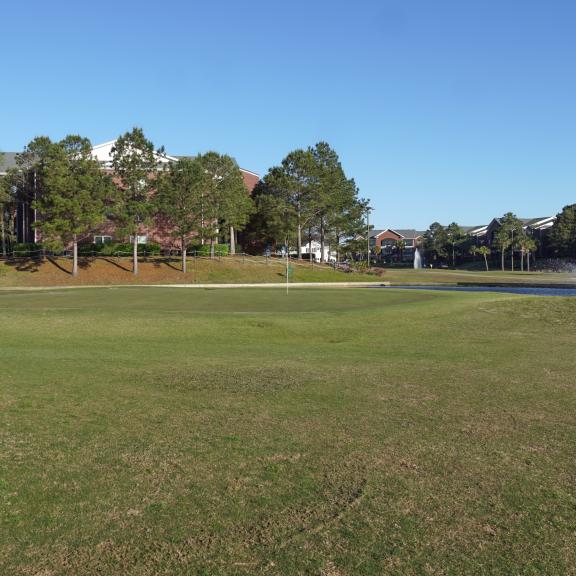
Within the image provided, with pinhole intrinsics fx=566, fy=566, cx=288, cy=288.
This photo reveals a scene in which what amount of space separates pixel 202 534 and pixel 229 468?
167cm

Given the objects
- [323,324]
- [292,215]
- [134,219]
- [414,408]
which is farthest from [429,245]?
[414,408]

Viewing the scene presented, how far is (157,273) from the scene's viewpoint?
2822 inches

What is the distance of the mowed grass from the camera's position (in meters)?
4.97

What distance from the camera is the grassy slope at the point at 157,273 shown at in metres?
66.1

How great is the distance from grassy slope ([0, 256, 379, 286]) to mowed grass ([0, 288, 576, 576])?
5310 cm

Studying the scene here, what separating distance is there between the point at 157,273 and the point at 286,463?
6676 cm

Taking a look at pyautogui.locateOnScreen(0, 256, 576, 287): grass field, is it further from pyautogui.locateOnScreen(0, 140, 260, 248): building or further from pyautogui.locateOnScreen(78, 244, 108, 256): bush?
pyautogui.locateOnScreen(0, 140, 260, 248): building

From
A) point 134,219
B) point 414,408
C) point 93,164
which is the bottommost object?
point 414,408

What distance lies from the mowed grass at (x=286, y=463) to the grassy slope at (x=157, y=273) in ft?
174

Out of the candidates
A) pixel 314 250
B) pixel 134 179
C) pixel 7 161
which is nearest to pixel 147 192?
pixel 134 179

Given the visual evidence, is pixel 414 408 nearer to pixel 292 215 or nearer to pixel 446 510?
pixel 446 510

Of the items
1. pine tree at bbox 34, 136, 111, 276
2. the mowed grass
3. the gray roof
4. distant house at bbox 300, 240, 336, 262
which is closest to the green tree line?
pine tree at bbox 34, 136, 111, 276

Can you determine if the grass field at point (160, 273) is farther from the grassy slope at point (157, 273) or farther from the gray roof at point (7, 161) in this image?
the gray roof at point (7, 161)

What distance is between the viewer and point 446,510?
578 cm
